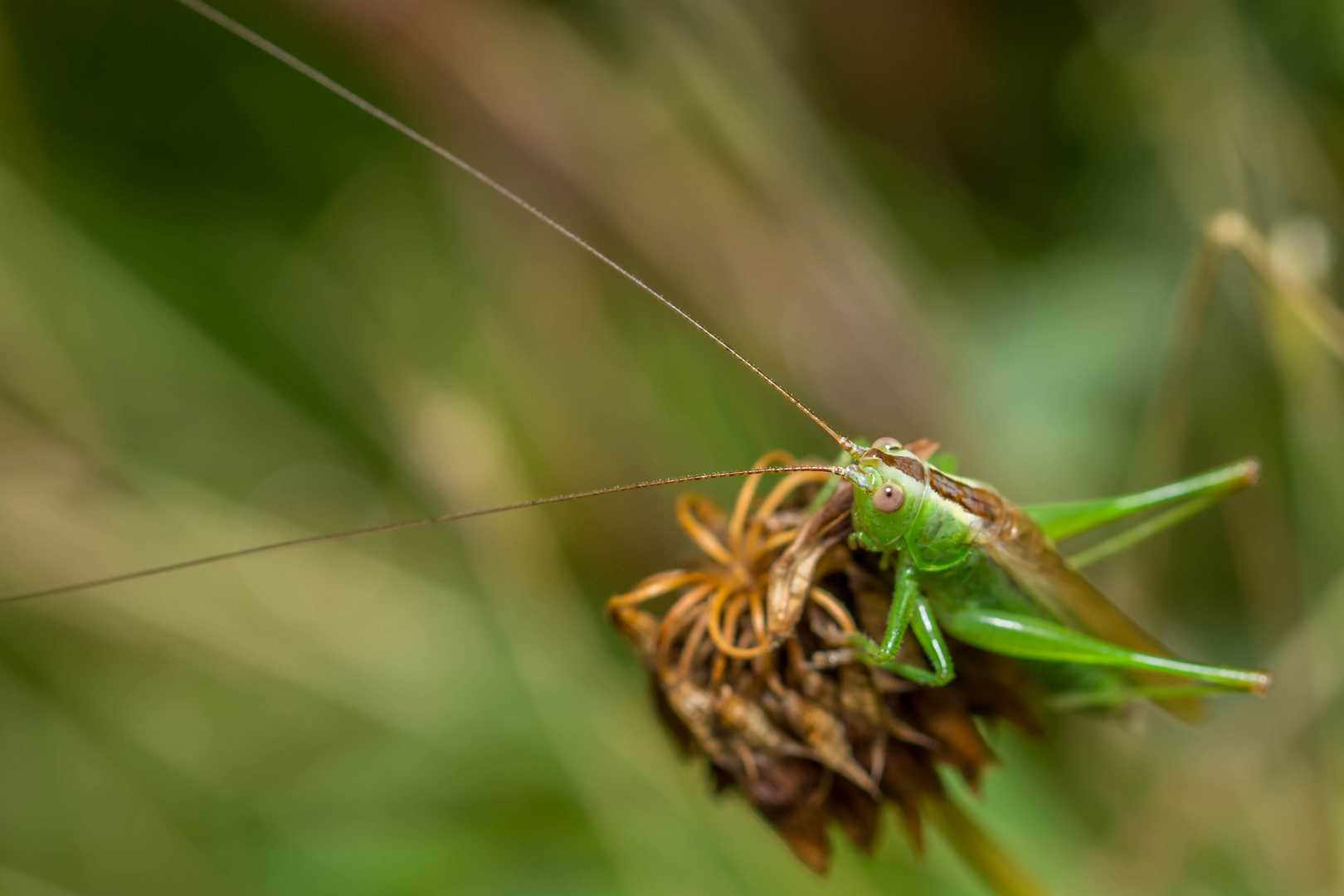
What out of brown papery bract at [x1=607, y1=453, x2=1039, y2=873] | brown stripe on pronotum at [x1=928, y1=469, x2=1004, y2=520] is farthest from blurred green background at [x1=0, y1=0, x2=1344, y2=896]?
brown stripe on pronotum at [x1=928, y1=469, x2=1004, y2=520]

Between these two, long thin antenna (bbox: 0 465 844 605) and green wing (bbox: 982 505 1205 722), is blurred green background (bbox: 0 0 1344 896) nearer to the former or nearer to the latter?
green wing (bbox: 982 505 1205 722)

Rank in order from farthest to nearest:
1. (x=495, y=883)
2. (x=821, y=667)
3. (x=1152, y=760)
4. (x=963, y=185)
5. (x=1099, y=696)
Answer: (x=963, y=185)
(x=1152, y=760)
(x=495, y=883)
(x=1099, y=696)
(x=821, y=667)

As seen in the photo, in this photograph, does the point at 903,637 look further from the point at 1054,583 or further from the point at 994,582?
the point at 1054,583

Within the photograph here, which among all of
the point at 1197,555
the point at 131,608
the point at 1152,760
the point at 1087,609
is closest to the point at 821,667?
the point at 1087,609

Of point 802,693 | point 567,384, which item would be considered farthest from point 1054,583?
point 567,384

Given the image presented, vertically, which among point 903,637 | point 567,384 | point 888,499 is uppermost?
point 567,384

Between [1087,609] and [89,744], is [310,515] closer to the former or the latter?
[89,744]

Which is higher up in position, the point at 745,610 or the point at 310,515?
the point at 310,515

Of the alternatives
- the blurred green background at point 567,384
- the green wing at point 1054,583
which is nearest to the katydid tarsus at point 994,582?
the green wing at point 1054,583
